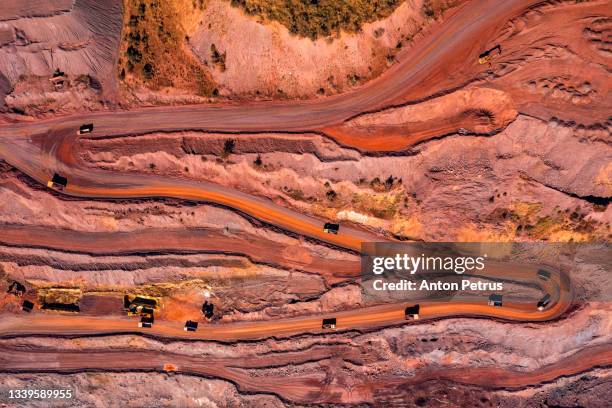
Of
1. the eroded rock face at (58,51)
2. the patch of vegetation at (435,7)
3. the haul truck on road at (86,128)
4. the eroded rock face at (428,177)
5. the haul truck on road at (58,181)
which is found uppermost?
the patch of vegetation at (435,7)

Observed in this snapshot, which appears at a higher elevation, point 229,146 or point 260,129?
point 260,129

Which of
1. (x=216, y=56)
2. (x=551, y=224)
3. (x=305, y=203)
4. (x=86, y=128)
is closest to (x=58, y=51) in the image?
(x=86, y=128)

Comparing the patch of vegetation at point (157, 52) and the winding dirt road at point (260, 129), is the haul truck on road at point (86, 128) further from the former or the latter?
the patch of vegetation at point (157, 52)

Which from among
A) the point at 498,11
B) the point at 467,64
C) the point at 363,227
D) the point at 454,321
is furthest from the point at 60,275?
the point at 498,11

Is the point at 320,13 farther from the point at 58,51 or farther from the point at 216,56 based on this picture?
the point at 58,51

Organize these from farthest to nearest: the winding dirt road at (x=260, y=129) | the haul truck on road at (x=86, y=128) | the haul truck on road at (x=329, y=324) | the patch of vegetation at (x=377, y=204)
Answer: the haul truck on road at (x=329, y=324) → the haul truck on road at (x=86, y=128) → the patch of vegetation at (x=377, y=204) → the winding dirt road at (x=260, y=129)

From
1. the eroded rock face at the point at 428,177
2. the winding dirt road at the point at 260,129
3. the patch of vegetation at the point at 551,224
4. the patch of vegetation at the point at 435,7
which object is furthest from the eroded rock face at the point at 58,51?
the patch of vegetation at the point at 551,224
